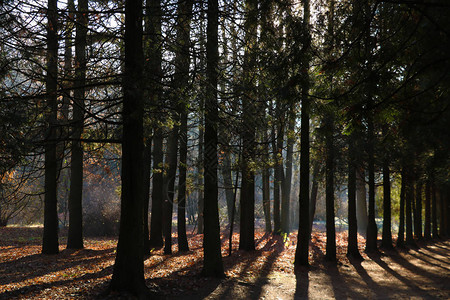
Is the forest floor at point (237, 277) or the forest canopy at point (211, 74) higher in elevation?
the forest canopy at point (211, 74)

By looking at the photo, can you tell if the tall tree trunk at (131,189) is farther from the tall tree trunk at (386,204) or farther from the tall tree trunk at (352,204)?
the tall tree trunk at (386,204)

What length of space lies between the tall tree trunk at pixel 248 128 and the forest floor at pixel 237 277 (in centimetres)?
114

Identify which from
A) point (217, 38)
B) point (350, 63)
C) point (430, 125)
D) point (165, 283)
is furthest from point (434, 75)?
point (165, 283)

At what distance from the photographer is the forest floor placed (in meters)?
7.67

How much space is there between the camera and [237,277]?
9.77 m

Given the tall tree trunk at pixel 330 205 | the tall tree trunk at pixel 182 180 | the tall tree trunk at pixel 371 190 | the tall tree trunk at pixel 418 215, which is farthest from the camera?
the tall tree trunk at pixel 418 215

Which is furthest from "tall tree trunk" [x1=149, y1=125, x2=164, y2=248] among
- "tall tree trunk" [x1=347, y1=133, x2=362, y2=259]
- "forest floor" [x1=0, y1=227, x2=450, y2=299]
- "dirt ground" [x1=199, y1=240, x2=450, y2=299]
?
"tall tree trunk" [x1=347, y1=133, x2=362, y2=259]

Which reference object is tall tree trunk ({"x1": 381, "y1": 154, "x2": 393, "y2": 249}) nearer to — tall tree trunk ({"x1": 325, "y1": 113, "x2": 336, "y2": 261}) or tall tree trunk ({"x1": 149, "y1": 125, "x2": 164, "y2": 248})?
tall tree trunk ({"x1": 325, "y1": 113, "x2": 336, "y2": 261})

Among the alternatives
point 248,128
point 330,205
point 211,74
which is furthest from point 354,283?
point 211,74

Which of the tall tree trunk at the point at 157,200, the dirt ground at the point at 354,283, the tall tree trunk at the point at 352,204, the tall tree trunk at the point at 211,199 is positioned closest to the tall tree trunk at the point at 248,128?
the tall tree trunk at the point at 211,199

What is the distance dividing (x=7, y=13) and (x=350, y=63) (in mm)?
6858

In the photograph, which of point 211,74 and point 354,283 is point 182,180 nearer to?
point 211,74

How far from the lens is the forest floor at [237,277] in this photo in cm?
767

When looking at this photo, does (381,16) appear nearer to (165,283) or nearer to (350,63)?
(350,63)
